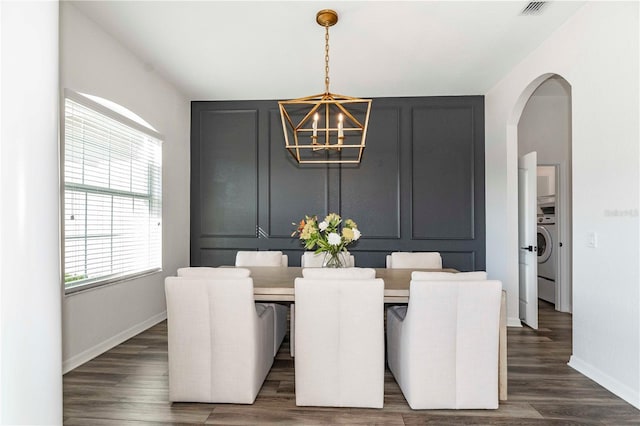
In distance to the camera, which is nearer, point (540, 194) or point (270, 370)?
point (270, 370)

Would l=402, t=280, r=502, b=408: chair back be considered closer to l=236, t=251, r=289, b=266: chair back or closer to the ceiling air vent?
l=236, t=251, r=289, b=266: chair back

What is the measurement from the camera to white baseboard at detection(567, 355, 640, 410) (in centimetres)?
223

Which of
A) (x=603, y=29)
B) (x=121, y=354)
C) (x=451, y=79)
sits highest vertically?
(x=451, y=79)

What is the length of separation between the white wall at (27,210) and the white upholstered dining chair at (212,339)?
122cm

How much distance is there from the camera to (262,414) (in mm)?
2131

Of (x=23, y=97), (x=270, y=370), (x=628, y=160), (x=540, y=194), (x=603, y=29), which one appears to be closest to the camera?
(x=23, y=97)

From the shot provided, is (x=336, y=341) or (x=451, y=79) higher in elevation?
(x=451, y=79)

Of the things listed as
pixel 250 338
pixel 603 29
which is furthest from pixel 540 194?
pixel 250 338

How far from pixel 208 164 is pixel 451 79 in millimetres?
3214

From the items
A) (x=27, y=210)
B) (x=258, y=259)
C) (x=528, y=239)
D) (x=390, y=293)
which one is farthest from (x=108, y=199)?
(x=528, y=239)

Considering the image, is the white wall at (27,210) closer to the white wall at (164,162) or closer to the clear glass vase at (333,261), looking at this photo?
the clear glass vase at (333,261)

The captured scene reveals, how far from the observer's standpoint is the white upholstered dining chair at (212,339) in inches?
84.0

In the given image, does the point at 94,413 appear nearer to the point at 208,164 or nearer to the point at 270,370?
the point at 270,370

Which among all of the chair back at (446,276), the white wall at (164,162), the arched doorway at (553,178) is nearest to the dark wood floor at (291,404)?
the white wall at (164,162)
